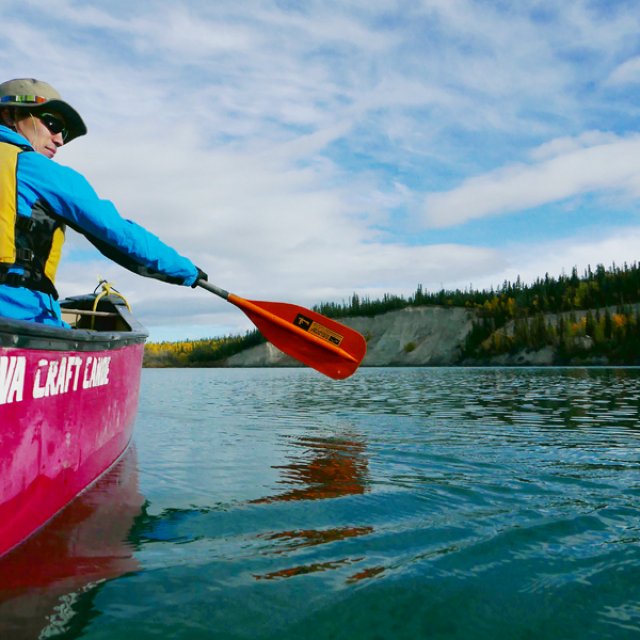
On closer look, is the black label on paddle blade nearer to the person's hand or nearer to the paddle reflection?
the paddle reflection

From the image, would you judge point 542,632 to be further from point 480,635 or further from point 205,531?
point 205,531

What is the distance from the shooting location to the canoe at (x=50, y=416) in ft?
9.08

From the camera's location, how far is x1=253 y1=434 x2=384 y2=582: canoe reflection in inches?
113

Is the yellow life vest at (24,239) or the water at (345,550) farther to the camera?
the yellow life vest at (24,239)

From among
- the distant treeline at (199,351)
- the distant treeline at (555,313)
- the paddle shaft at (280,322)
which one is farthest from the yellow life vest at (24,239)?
the distant treeline at (199,351)

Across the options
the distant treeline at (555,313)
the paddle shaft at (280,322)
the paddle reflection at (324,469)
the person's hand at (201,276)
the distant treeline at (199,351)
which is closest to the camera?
the paddle reflection at (324,469)

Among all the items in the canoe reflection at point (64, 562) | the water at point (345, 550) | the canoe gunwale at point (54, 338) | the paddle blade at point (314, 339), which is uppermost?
the paddle blade at point (314, 339)

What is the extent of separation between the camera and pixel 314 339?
736 cm

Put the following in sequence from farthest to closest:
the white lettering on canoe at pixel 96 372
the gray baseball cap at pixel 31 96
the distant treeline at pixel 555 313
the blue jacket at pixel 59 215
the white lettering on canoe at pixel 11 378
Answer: the distant treeline at pixel 555 313 → the white lettering on canoe at pixel 96 372 → the gray baseball cap at pixel 31 96 → the blue jacket at pixel 59 215 → the white lettering on canoe at pixel 11 378

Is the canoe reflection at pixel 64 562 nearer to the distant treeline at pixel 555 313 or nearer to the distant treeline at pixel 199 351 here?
the distant treeline at pixel 555 313

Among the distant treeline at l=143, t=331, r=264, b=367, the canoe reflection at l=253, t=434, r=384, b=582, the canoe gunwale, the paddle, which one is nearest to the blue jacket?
the canoe gunwale

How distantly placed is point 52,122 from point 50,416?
6.90 ft

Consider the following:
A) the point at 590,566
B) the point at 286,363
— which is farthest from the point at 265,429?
the point at 286,363

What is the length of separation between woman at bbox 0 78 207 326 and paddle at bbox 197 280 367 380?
3.07 m
